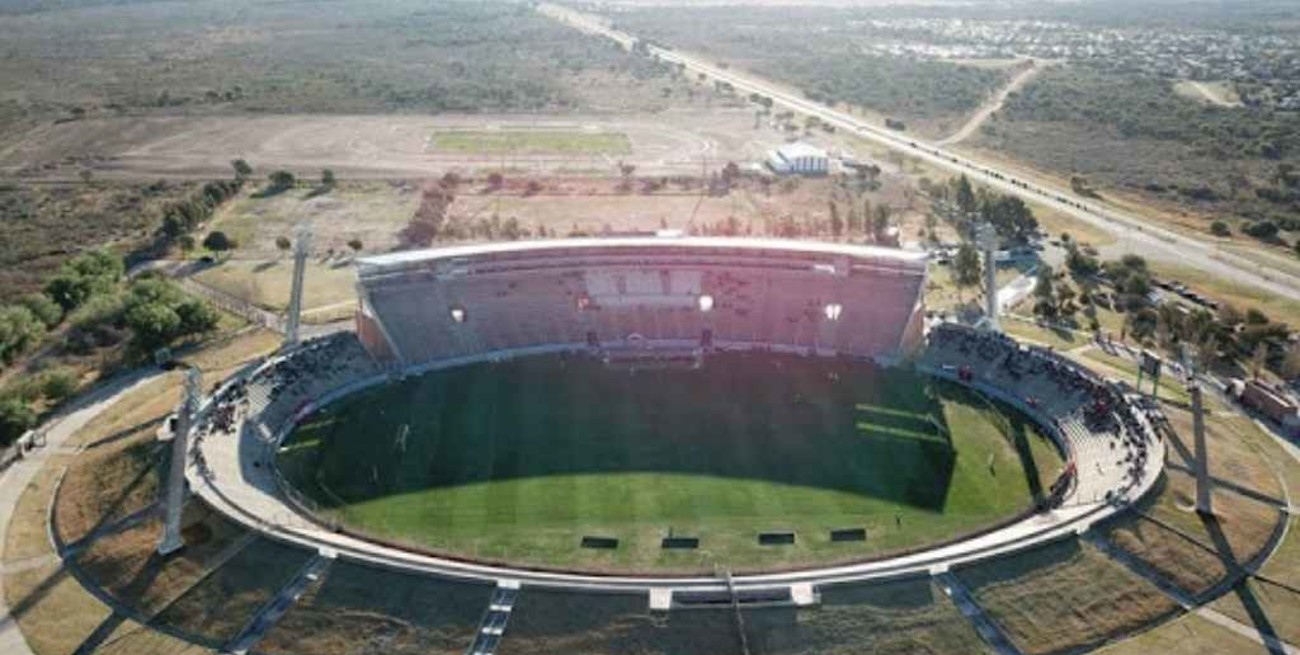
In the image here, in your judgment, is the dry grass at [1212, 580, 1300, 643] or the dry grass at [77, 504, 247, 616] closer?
the dry grass at [1212, 580, 1300, 643]

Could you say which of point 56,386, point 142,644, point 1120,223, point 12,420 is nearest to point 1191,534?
point 142,644

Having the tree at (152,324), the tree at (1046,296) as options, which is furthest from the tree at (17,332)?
the tree at (1046,296)

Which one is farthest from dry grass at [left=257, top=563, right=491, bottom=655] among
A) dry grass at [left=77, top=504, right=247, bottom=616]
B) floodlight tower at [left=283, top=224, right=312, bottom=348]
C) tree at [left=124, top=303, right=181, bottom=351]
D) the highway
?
the highway

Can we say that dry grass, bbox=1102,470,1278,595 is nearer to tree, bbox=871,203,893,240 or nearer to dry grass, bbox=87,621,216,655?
dry grass, bbox=87,621,216,655

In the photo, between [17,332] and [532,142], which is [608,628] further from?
[532,142]

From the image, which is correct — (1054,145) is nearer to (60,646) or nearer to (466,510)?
(466,510)

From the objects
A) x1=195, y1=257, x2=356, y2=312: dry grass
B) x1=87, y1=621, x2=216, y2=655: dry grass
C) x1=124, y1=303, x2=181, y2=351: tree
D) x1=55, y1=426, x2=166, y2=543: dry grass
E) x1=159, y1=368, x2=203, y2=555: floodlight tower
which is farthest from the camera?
x1=195, y1=257, x2=356, y2=312: dry grass

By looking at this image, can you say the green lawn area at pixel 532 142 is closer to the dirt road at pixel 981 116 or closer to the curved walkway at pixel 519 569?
the dirt road at pixel 981 116
